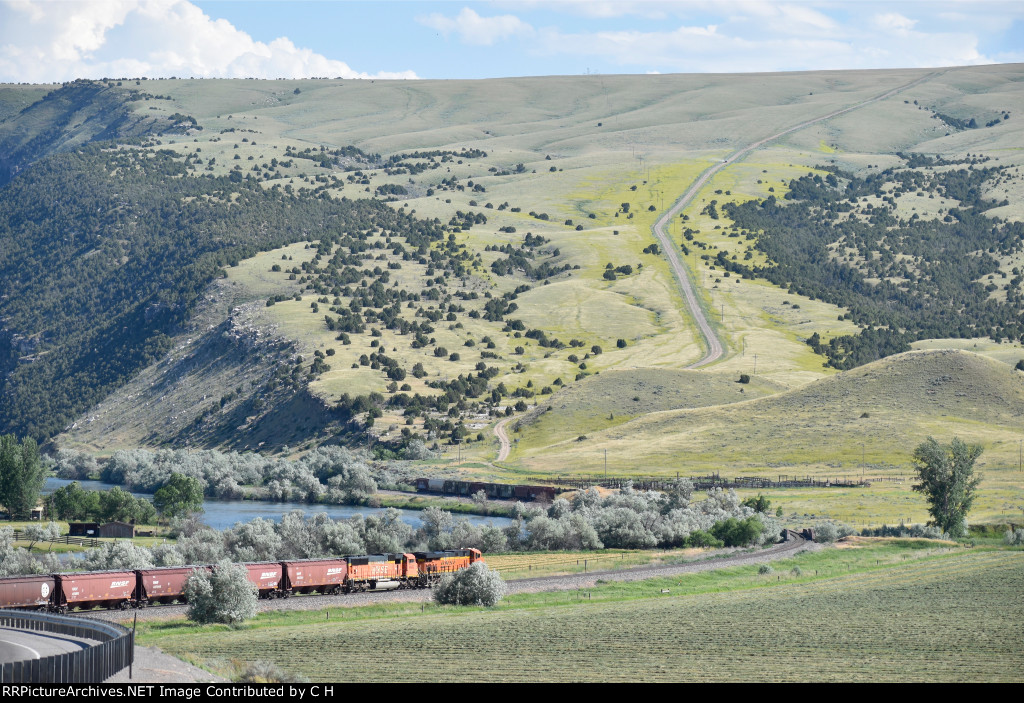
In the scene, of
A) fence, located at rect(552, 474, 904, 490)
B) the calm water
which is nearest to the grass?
the calm water

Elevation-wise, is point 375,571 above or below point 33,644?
below

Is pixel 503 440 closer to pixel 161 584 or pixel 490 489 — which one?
pixel 490 489

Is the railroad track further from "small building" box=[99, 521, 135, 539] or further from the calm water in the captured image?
"small building" box=[99, 521, 135, 539]

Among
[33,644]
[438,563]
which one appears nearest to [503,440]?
[438,563]

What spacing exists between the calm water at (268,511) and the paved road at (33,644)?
5529 cm

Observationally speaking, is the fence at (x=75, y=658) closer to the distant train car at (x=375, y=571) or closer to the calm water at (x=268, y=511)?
the distant train car at (x=375, y=571)

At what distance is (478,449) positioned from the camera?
14538 cm

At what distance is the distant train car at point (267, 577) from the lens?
57.6 m

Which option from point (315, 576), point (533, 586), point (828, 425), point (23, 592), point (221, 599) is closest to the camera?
point (221, 599)

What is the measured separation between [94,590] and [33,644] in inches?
515

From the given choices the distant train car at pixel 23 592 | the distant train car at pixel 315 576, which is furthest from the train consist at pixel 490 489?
the distant train car at pixel 23 592

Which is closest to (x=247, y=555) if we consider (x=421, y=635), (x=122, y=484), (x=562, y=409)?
(x=421, y=635)

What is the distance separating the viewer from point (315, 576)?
6106 centimetres

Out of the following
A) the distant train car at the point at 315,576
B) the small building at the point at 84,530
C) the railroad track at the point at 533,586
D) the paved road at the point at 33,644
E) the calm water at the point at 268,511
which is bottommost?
the calm water at the point at 268,511
